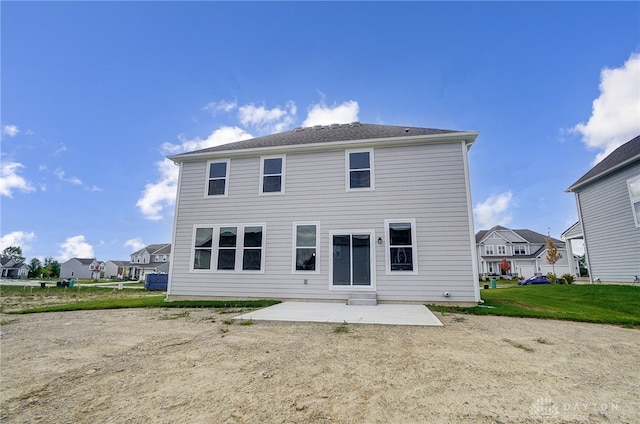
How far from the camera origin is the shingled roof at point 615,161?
10.8m

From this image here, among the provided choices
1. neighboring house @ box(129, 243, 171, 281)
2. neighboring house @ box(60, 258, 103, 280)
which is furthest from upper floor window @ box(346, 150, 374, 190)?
neighboring house @ box(60, 258, 103, 280)

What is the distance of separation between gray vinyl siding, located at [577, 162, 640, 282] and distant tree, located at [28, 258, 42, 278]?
7948 cm

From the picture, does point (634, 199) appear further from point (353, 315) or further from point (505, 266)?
point (505, 266)

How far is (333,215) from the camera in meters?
9.75

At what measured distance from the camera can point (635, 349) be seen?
4258 mm

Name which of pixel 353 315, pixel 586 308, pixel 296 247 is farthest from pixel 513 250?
pixel 353 315

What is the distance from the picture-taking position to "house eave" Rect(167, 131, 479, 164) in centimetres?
920

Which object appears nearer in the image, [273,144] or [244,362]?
[244,362]

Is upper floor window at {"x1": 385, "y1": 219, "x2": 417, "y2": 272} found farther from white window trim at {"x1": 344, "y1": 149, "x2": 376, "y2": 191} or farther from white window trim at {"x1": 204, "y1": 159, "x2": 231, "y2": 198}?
white window trim at {"x1": 204, "y1": 159, "x2": 231, "y2": 198}

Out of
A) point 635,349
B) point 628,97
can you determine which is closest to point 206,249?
point 635,349

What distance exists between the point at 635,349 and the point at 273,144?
1032 cm

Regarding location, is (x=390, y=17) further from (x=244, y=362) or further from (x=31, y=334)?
(x=31, y=334)

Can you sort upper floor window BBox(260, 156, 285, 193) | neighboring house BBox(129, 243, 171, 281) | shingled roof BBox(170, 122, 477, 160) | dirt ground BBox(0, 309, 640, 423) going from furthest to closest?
neighboring house BBox(129, 243, 171, 281) → upper floor window BBox(260, 156, 285, 193) → shingled roof BBox(170, 122, 477, 160) → dirt ground BBox(0, 309, 640, 423)

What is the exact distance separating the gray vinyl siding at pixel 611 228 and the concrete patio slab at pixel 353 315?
9895 millimetres
